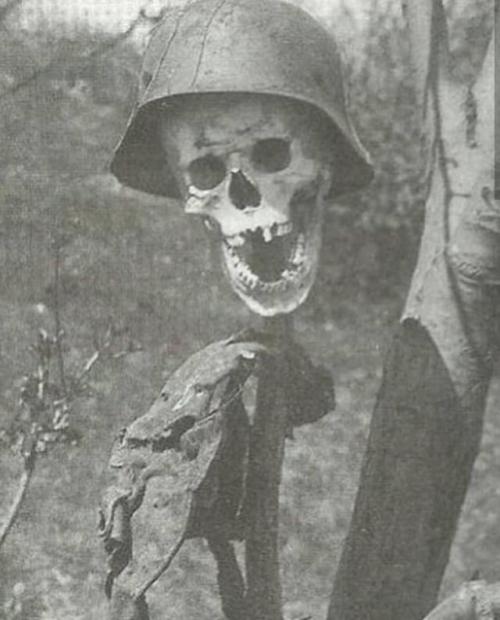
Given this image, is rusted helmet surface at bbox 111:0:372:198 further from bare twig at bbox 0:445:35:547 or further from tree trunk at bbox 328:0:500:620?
bare twig at bbox 0:445:35:547

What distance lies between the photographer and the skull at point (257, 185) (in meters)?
1.32

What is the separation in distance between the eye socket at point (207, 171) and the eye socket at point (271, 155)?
4cm

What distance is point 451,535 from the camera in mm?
1329

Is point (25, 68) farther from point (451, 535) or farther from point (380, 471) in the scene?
point (451, 535)

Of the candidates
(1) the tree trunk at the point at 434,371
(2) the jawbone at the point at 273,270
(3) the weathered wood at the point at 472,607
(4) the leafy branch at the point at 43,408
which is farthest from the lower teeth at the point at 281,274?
(3) the weathered wood at the point at 472,607

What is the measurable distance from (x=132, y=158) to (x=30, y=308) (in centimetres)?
Result: 22

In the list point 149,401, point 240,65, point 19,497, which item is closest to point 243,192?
point 240,65

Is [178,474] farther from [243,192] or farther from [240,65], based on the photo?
[240,65]

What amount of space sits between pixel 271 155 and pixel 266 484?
0.37 meters

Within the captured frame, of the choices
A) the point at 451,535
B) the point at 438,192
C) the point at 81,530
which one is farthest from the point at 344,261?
the point at 81,530

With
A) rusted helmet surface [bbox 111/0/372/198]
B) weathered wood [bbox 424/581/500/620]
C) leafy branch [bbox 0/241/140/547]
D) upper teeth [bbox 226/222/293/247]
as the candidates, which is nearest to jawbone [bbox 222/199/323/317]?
upper teeth [bbox 226/222/293/247]

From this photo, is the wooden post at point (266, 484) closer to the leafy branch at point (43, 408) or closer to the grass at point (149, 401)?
the grass at point (149, 401)

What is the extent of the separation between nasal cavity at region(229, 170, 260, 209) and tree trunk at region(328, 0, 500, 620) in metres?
0.19

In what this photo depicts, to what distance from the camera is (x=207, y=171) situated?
4.43 ft
